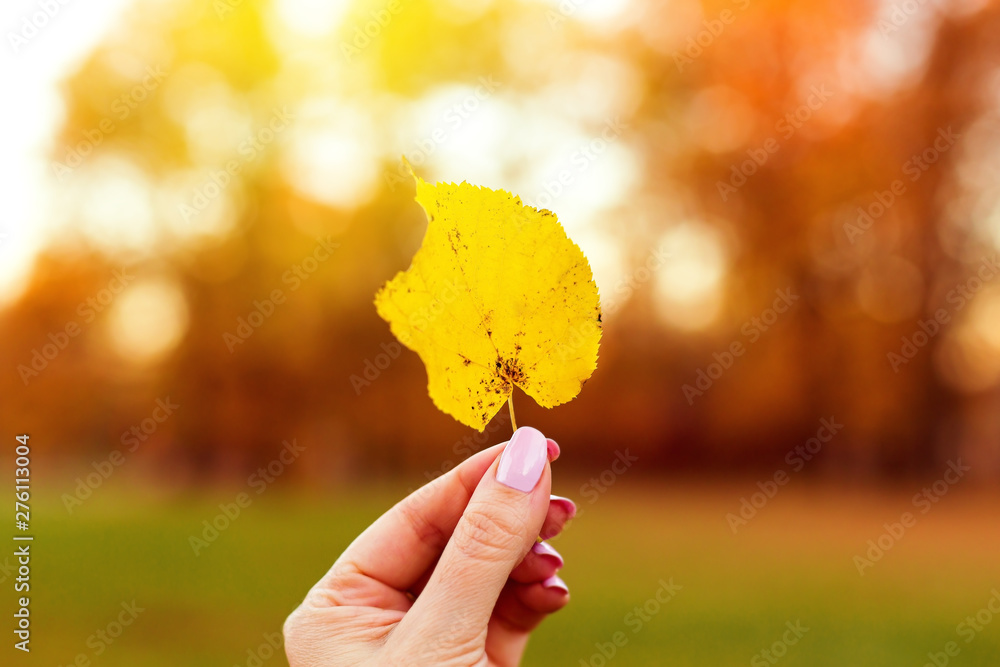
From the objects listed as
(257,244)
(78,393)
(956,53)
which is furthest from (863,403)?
(78,393)

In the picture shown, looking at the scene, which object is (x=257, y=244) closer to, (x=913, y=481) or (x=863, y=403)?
(x=863, y=403)

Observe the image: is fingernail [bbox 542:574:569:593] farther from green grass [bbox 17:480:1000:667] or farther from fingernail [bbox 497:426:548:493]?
green grass [bbox 17:480:1000:667]

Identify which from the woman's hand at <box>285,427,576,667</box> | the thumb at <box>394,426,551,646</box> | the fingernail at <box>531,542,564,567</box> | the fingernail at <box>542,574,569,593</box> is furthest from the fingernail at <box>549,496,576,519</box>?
the thumb at <box>394,426,551,646</box>

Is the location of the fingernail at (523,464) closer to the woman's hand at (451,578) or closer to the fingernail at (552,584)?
the woman's hand at (451,578)

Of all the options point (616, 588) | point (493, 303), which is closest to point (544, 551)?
point (493, 303)

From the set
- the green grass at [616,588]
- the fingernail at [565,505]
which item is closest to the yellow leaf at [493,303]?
the fingernail at [565,505]

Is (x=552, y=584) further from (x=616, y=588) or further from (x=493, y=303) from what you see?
(x=616, y=588)
